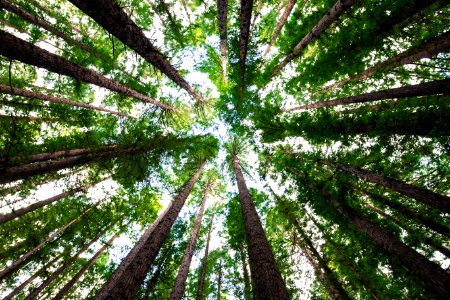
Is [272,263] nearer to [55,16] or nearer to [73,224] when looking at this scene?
[73,224]

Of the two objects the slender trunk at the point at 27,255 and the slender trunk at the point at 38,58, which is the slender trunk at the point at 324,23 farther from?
the slender trunk at the point at 27,255

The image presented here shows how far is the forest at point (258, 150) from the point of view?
659 cm

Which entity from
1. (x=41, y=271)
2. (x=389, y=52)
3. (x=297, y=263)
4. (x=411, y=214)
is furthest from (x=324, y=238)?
(x=41, y=271)

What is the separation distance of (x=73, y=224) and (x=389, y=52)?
17.6 meters

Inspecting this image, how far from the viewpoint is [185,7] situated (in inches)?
582

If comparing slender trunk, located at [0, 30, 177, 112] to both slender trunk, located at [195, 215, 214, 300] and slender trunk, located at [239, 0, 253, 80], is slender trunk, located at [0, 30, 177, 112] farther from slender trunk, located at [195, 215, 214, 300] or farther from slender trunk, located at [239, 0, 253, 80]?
slender trunk, located at [195, 215, 214, 300]

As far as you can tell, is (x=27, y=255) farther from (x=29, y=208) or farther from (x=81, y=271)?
(x=81, y=271)

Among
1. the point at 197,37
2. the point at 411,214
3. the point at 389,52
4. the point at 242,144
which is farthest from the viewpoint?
the point at 242,144

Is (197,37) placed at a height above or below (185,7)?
below

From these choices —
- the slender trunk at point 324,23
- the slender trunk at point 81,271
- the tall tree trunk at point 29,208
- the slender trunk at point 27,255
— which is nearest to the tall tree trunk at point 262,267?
the slender trunk at point 324,23

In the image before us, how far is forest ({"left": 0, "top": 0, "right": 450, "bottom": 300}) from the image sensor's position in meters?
6.59

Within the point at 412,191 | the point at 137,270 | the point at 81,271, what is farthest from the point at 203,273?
the point at 412,191

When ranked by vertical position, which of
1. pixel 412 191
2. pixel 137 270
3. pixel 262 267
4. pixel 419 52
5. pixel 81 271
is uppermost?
pixel 419 52

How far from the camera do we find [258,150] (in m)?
14.2
